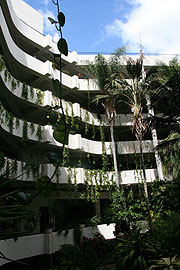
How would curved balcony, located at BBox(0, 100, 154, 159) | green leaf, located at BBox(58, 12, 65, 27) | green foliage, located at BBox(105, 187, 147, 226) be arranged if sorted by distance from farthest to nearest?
green foliage, located at BBox(105, 187, 147, 226) → curved balcony, located at BBox(0, 100, 154, 159) → green leaf, located at BBox(58, 12, 65, 27)

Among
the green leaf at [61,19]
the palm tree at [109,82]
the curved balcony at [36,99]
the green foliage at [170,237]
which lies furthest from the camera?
the palm tree at [109,82]

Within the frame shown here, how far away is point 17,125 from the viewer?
1251 cm

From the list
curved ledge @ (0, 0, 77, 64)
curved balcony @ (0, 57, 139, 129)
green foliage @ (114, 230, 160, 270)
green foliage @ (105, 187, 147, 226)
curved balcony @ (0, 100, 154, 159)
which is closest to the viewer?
green foliage @ (114, 230, 160, 270)

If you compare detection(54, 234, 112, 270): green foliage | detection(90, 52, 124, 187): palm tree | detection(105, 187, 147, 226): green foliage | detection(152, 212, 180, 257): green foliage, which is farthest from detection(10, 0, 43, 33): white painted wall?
detection(152, 212, 180, 257): green foliage

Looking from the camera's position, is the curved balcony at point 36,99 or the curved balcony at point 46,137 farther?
the curved balcony at point 36,99

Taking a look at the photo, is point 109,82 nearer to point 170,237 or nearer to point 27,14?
point 27,14

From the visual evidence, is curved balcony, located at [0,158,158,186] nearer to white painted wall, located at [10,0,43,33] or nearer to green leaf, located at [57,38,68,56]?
white painted wall, located at [10,0,43,33]

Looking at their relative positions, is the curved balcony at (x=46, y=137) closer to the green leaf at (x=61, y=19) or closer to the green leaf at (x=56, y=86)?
the green leaf at (x=56, y=86)

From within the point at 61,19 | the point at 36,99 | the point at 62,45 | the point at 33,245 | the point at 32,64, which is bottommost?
the point at 33,245

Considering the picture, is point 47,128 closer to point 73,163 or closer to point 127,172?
point 73,163

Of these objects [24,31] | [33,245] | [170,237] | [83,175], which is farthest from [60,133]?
[24,31]

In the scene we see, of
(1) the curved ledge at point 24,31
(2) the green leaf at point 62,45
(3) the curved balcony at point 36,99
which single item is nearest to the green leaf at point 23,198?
(2) the green leaf at point 62,45

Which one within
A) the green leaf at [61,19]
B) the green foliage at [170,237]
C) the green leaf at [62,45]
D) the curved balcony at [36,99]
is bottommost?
the green foliage at [170,237]

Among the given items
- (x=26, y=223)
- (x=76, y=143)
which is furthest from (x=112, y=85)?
(x=26, y=223)
